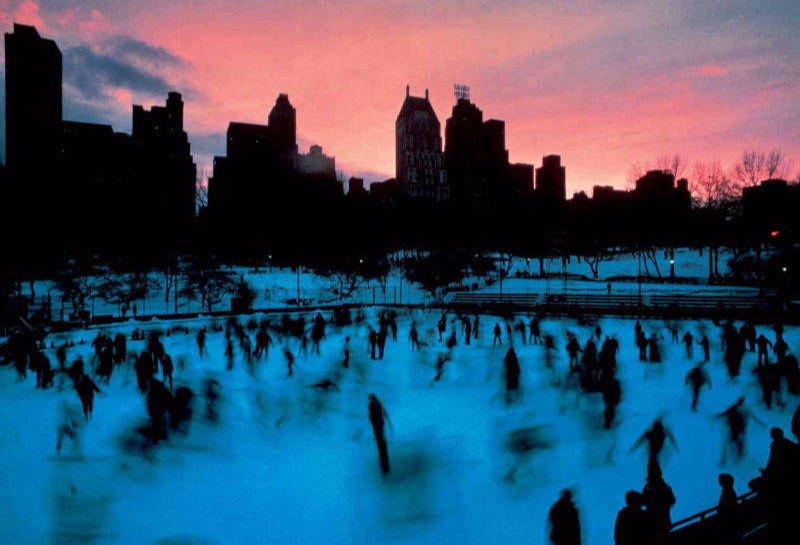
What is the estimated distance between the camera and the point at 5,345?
19.7 meters

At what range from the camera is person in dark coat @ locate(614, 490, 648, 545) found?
4.11 m

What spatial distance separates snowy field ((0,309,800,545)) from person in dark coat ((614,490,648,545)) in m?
1.71

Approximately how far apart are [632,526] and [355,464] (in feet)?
15.9

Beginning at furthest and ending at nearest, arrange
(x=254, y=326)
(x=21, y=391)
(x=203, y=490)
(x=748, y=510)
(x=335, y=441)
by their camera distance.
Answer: (x=254, y=326) < (x=21, y=391) < (x=335, y=441) < (x=203, y=490) < (x=748, y=510)

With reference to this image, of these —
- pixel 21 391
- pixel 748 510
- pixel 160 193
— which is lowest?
pixel 21 391

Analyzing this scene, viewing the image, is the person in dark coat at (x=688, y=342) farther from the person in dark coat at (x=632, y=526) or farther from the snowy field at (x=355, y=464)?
the person in dark coat at (x=632, y=526)

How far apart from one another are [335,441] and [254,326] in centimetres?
1738

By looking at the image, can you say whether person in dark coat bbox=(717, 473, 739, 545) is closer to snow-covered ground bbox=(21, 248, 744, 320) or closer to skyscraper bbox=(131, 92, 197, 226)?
snow-covered ground bbox=(21, 248, 744, 320)

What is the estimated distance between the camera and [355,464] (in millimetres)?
7977

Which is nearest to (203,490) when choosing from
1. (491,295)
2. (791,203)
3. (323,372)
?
(323,372)

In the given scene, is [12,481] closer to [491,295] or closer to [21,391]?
[21,391]

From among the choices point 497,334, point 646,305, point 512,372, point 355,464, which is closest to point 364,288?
point 646,305

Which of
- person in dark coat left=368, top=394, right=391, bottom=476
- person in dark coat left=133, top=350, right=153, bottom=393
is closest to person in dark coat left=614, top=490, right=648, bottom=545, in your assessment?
person in dark coat left=368, top=394, right=391, bottom=476

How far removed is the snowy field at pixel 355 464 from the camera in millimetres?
6105
